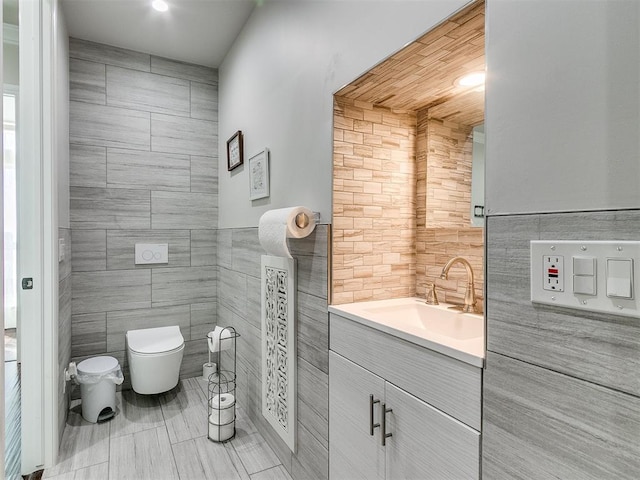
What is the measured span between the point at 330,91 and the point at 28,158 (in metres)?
1.55

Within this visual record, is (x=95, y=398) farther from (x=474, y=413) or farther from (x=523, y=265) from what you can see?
(x=523, y=265)

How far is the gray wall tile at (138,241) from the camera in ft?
8.89

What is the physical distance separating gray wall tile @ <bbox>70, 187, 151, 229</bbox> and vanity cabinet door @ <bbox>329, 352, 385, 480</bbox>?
2.05 m

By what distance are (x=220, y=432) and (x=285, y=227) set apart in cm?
136

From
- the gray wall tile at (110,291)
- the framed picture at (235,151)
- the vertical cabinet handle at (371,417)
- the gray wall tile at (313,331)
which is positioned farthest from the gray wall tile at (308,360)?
the gray wall tile at (110,291)

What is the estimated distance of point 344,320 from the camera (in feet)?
4.52

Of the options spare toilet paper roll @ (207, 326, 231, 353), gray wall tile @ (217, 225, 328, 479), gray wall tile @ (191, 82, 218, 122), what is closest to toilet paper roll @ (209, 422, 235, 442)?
gray wall tile @ (217, 225, 328, 479)

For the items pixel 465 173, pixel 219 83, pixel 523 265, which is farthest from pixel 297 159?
pixel 219 83

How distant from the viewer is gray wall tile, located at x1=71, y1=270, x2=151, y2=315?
8.62 feet

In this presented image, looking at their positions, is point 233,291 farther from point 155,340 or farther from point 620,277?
point 620,277

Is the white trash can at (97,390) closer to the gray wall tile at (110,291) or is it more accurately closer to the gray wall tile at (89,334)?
the gray wall tile at (89,334)

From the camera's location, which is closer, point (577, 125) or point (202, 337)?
point (577, 125)

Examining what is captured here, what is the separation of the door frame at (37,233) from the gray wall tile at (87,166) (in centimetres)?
79

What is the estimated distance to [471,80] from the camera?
1.36 meters
